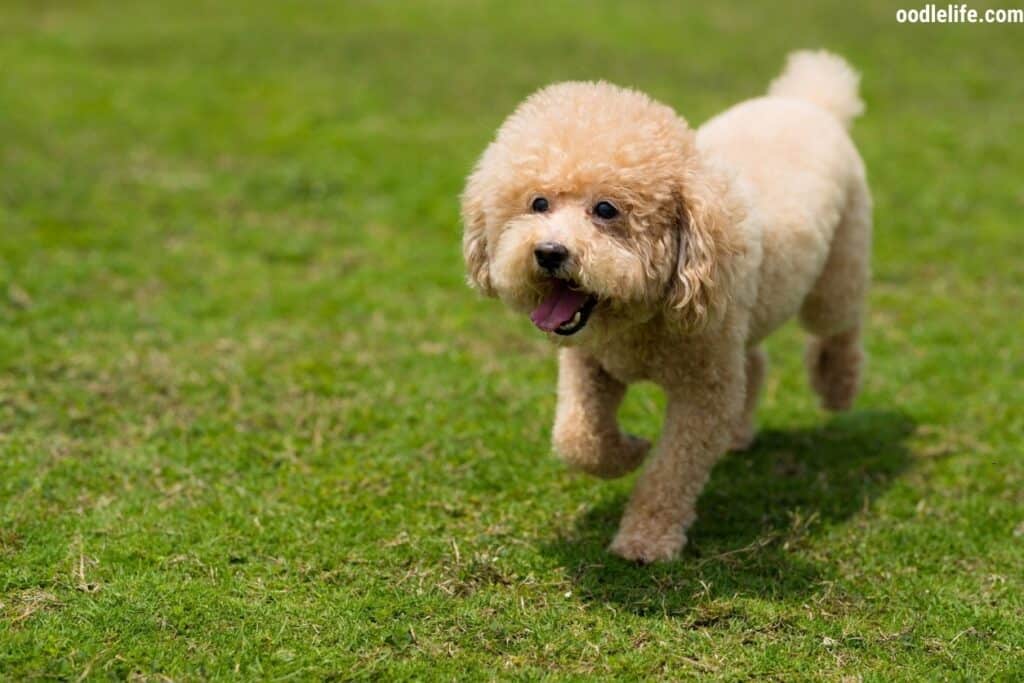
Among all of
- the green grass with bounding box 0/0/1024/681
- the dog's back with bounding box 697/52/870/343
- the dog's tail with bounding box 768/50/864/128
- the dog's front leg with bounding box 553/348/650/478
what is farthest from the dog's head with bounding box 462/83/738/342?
the dog's tail with bounding box 768/50/864/128

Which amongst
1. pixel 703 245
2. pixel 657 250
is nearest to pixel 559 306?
pixel 657 250

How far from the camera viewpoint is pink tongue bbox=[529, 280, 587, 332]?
3846mm

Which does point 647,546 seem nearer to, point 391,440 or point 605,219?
point 605,219

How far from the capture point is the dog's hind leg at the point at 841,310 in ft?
17.1

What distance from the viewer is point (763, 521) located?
464 centimetres

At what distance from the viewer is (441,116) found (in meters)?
10.6

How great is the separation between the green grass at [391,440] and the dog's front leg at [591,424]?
28 cm

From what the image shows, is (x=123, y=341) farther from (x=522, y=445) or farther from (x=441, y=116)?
(x=441, y=116)

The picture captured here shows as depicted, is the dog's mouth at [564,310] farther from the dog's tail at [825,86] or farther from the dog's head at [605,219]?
the dog's tail at [825,86]

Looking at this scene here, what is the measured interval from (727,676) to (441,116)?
309 inches

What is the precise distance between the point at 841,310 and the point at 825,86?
3.60 ft

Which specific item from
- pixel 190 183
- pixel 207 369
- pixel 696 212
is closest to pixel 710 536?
pixel 696 212

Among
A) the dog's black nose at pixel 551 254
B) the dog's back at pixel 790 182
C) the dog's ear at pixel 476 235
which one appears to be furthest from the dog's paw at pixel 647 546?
the dog's black nose at pixel 551 254

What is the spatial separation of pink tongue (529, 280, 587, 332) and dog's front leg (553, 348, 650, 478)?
599mm
